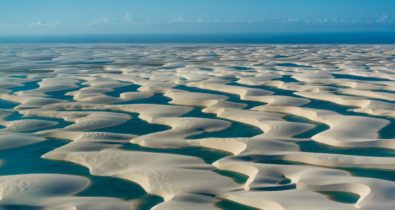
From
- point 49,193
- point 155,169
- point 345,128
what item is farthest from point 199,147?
point 49,193

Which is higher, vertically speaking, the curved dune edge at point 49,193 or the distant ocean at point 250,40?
the curved dune edge at point 49,193

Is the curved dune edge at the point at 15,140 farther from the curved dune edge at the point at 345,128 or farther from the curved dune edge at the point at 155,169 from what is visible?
the curved dune edge at the point at 345,128

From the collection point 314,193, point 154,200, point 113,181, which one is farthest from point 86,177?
point 314,193

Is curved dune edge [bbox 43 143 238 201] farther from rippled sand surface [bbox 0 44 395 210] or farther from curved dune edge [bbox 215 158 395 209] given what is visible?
curved dune edge [bbox 215 158 395 209]

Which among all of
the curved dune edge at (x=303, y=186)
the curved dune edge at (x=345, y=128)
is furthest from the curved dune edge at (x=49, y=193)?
the curved dune edge at (x=345, y=128)

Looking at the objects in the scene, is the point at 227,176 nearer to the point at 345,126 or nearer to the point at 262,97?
the point at 345,126

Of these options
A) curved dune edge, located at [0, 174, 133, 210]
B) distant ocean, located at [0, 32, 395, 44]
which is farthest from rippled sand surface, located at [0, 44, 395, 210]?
distant ocean, located at [0, 32, 395, 44]

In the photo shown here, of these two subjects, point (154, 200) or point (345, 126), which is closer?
point (154, 200)

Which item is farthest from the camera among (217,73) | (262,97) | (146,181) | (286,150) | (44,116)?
(217,73)

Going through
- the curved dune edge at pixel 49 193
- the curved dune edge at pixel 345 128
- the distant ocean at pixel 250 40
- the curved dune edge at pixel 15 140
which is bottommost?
the distant ocean at pixel 250 40
